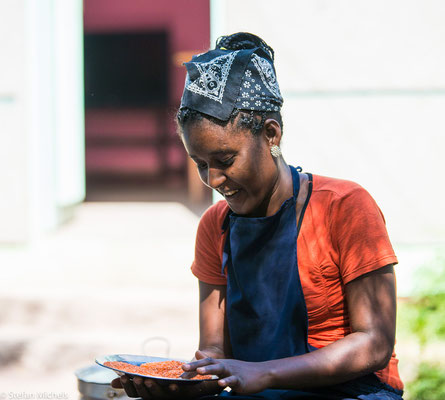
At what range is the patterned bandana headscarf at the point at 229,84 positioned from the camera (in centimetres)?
195

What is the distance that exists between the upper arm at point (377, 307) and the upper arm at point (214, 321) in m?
0.55

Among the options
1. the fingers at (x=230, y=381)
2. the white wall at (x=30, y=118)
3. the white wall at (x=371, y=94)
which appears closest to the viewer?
the fingers at (x=230, y=381)

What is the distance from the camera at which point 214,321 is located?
227cm

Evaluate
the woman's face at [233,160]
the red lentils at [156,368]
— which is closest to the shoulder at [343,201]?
the woman's face at [233,160]

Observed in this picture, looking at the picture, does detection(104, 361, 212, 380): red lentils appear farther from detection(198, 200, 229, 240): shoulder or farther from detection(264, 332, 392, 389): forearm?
detection(198, 200, 229, 240): shoulder

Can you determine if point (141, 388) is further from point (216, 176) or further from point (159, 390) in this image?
point (216, 176)

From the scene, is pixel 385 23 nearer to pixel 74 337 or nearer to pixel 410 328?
pixel 410 328

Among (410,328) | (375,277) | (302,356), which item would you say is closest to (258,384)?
(302,356)

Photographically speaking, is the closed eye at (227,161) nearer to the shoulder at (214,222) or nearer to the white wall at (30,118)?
the shoulder at (214,222)

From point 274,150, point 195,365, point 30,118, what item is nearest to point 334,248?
point 274,150

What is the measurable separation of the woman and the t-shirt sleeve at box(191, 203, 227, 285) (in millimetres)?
117

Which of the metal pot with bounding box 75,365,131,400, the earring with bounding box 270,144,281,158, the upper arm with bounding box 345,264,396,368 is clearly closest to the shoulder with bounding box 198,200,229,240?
the earring with bounding box 270,144,281,158

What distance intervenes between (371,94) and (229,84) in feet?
10.3

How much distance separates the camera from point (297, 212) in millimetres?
2076
